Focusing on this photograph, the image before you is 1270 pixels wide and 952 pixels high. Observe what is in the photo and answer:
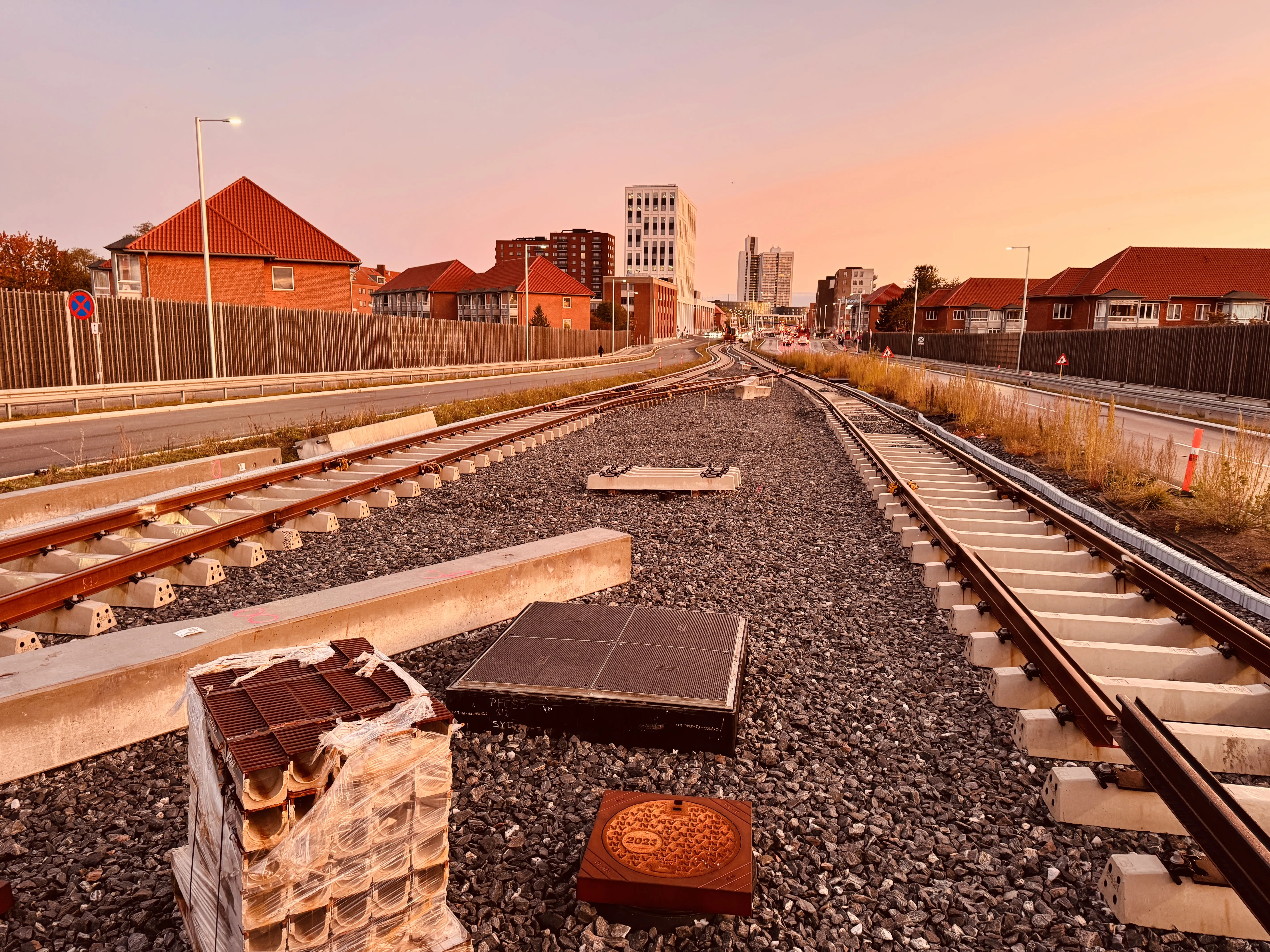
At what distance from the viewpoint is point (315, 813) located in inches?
88.4

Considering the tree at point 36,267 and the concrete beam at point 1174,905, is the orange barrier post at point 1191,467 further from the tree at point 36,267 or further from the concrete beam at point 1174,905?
the tree at point 36,267

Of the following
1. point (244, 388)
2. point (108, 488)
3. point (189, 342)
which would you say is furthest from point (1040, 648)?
point (189, 342)

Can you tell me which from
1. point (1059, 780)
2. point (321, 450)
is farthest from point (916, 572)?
point (321, 450)

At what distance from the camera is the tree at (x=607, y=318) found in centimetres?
11269

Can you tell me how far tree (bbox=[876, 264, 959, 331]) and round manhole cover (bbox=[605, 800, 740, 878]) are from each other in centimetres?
10178

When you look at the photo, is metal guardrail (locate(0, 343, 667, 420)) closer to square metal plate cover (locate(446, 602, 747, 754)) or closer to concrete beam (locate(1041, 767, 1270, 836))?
square metal plate cover (locate(446, 602, 747, 754))

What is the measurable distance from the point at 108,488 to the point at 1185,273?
80.8m

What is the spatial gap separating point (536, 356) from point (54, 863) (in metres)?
56.9

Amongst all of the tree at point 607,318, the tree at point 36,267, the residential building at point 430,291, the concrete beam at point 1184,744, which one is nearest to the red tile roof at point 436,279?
the residential building at point 430,291

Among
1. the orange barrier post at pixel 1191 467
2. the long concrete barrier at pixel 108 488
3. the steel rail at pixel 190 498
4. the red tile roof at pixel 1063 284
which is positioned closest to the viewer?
the steel rail at pixel 190 498

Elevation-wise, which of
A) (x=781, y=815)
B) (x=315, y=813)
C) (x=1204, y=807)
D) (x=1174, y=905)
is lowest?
(x=781, y=815)

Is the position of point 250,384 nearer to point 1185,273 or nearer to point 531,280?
point 531,280

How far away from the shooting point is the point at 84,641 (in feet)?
14.4

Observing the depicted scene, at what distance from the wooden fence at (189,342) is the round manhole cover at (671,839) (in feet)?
80.2
